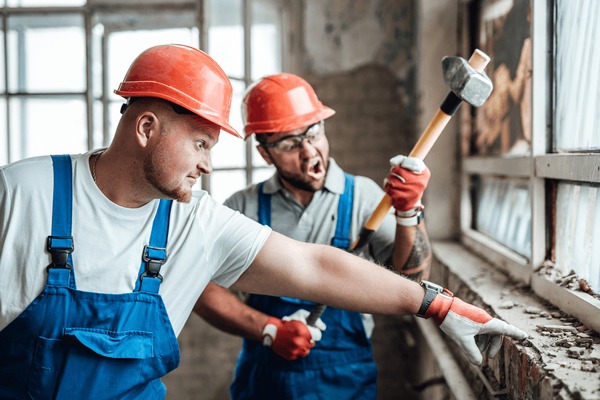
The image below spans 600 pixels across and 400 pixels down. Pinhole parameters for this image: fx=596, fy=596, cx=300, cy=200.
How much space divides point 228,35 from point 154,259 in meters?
2.16

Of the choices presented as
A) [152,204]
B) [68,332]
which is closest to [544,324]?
[152,204]

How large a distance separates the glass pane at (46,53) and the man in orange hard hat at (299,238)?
63.5 inches

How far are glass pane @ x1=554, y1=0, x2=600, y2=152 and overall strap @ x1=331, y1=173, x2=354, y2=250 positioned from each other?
0.69 meters

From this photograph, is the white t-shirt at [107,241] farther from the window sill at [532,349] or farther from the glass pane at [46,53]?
the glass pane at [46,53]

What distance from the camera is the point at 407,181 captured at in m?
1.85

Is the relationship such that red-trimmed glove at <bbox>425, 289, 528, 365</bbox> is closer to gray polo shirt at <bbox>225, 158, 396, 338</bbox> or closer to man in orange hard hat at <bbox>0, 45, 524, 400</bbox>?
man in orange hard hat at <bbox>0, 45, 524, 400</bbox>

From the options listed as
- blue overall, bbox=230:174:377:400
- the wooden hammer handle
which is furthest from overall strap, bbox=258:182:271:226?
the wooden hammer handle

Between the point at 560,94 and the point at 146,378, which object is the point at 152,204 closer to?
the point at 146,378

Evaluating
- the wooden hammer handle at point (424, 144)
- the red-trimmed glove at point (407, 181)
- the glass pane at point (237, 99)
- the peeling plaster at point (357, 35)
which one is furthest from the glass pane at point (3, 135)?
the red-trimmed glove at point (407, 181)

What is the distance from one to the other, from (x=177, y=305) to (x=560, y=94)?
131 cm

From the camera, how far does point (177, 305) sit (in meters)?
1.59

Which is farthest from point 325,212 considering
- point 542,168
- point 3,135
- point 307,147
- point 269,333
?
point 3,135

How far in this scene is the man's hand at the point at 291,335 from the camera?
1964mm

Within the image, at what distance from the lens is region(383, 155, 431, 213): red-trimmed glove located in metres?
1.85
